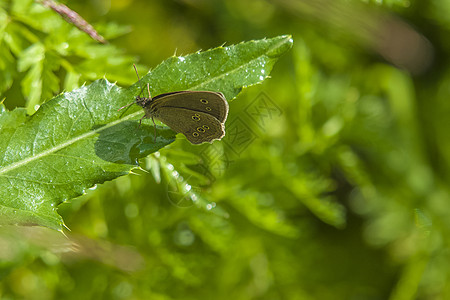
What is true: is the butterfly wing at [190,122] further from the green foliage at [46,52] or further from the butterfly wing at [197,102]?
the green foliage at [46,52]

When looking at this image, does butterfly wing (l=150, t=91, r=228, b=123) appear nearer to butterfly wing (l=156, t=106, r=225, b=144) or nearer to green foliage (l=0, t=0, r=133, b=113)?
butterfly wing (l=156, t=106, r=225, b=144)

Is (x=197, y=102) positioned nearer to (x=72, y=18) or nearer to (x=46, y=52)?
(x=72, y=18)

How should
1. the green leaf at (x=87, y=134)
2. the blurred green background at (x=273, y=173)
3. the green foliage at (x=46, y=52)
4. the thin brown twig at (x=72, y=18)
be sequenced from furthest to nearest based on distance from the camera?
the blurred green background at (x=273, y=173) → the green foliage at (x=46, y=52) → the thin brown twig at (x=72, y=18) → the green leaf at (x=87, y=134)

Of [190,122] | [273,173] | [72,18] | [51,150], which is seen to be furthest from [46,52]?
[273,173]

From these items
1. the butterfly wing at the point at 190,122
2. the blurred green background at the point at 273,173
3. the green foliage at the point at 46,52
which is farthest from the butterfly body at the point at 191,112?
the green foliage at the point at 46,52

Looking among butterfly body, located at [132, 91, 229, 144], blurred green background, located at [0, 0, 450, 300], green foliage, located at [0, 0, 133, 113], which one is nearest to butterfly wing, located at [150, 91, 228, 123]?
butterfly body, located at [132, 91, 229, 144]

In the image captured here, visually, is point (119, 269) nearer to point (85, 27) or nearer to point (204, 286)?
point (204, 286)
